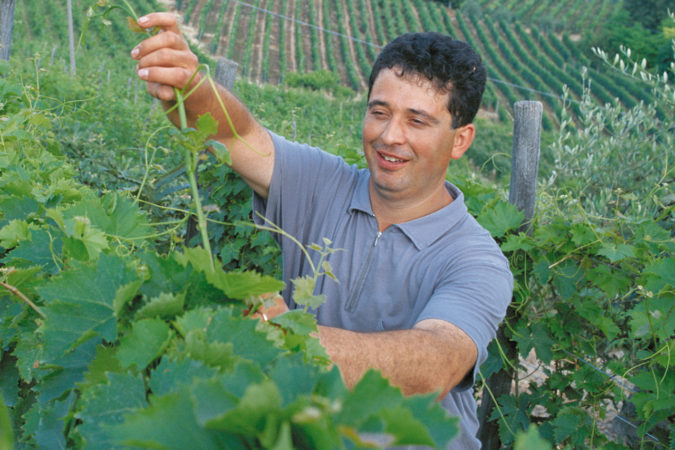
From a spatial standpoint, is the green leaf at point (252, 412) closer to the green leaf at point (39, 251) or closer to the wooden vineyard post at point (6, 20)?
the green leaf at point (39, 251)

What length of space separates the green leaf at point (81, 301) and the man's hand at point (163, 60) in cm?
73

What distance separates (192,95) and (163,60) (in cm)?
35

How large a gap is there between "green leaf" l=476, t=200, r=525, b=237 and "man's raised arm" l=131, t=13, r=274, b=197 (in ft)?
3.73

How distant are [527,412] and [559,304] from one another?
26.7 inches

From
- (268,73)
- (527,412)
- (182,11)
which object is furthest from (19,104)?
(182,11)

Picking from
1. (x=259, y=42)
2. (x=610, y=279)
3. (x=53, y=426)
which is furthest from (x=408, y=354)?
(x=259, y=42)

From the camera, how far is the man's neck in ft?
7.75

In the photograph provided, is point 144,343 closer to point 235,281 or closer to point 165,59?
point 235,281

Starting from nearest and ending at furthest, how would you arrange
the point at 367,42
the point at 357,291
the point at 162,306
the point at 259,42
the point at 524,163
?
the point at 162,306 → the point at 357,291 → the point at 524,163 → the point at 259,42 → the point at 367,42

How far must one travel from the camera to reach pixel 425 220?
2266 mm

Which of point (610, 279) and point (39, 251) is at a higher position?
point (39, 251)

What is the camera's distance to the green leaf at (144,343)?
0.76 metres

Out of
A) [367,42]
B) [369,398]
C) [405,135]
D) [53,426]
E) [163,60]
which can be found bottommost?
[367,42]

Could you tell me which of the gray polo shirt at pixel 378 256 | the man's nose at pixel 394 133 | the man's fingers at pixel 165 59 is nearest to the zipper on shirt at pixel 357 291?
the gray polo shirt at pixel 378 256
